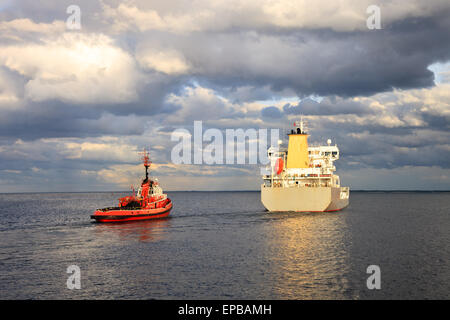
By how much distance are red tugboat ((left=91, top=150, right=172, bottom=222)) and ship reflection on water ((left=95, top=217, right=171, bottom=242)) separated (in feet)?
3.89

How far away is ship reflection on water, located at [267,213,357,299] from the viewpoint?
82.2 ft

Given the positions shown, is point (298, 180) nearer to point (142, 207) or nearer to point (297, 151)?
point (297, 151)

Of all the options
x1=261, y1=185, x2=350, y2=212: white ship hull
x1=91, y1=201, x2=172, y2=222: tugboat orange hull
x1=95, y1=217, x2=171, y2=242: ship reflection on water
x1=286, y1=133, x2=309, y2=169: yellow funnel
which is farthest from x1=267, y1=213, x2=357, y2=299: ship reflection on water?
x1=91, y1=201, x2=172, y2=222: tugboat orange hull

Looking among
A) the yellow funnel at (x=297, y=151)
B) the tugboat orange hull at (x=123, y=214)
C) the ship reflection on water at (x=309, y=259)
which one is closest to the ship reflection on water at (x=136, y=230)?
the tugboat orange hull at (x=123, y=214)

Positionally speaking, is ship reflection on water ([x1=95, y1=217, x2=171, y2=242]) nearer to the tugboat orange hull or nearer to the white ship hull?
the tugboat orange hull

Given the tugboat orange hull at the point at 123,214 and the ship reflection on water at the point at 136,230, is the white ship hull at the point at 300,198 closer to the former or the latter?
the ship reflection on water at the point at 136,230

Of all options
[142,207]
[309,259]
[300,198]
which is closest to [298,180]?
[300,198]

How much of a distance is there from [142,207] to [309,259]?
39.5 metres

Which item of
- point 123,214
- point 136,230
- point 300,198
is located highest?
point 300,198

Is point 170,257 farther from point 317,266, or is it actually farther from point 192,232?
point 192,232

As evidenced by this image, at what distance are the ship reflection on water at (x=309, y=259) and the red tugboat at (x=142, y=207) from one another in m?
22.5

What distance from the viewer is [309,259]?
34750 mm

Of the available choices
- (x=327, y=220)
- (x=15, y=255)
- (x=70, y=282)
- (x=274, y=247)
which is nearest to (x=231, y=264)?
(x=274, y=247)

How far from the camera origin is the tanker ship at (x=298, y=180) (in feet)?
223
